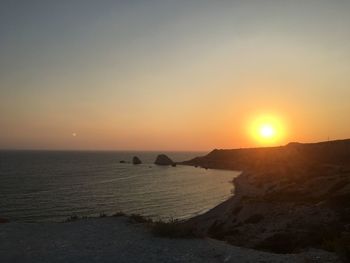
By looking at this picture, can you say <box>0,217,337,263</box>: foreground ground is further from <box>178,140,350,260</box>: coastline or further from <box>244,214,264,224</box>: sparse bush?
<box>244,214,264,224</box>: sparse bush

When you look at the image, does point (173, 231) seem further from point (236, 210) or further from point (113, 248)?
point (236, 210)

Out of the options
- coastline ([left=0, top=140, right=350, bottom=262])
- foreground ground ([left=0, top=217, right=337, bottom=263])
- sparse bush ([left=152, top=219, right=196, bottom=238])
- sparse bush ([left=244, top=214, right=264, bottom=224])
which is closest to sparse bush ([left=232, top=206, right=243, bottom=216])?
coastline ([left=0, top=140, right=350, bottom=262])

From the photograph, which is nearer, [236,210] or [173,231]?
[173,231]

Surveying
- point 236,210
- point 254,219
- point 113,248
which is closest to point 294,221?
point 254,219

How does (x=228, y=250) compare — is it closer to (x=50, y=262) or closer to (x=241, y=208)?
(x=50, y=262)

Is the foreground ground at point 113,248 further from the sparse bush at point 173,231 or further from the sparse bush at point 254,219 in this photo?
the sparse bush at point 254,219

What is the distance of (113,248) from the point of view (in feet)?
60.3

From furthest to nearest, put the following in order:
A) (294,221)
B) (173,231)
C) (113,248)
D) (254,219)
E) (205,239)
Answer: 1. (254,219)
2. (294,221)
3. (173,231)
4. (205,239)
5. (113,248)

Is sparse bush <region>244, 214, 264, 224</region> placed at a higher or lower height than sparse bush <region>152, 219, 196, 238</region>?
lower

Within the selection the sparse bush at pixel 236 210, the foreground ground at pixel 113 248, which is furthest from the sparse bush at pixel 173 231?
the sparse bush at pixel 236 210

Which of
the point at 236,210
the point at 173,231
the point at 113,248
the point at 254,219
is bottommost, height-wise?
the point at 254,219

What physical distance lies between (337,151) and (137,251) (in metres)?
118

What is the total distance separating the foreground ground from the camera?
55.5 feet

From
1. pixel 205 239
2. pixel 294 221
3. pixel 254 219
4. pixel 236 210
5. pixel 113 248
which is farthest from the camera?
pixel 236 210
